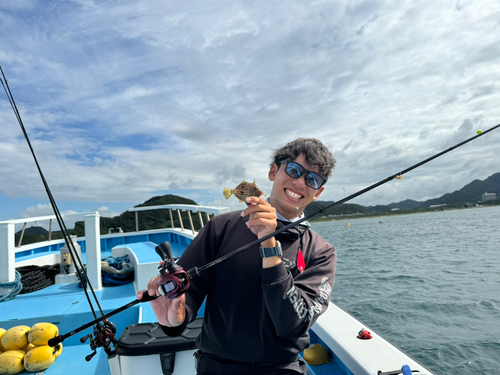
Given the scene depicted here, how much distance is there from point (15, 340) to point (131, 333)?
1553 millimetres

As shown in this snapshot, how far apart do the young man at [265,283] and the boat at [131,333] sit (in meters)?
0.59

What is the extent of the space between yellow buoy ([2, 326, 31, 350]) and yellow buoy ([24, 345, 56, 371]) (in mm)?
141

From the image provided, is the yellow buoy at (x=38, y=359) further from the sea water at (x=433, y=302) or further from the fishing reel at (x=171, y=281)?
the sea water at (x=433, y=302)

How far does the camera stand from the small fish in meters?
1.38

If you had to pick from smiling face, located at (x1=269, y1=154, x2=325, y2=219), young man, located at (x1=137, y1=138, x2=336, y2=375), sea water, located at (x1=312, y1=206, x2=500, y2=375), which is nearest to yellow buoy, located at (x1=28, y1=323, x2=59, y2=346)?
young man, located at (x1=137, y1=138, x2=336, y2=375)

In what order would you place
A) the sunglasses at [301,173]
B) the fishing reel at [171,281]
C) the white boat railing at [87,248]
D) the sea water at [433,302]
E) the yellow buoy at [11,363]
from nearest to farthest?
1. the fishing reel at [171,281]
2. the sunglasses at [301,173]
3. the yellow buoy at [11,363]
4. the white boat railing at [87,248]
5. the sea water at [433,302]

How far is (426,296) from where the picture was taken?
9297mm

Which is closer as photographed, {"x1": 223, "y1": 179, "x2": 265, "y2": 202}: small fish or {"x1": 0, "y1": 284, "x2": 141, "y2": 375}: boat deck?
{"x1": 223, "y1": 179, "x2": 265, "y2": 202}: small fish

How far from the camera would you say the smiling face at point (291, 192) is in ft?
5.12

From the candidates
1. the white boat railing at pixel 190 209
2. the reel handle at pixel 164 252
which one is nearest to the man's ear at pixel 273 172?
the reel handle at pixel 164 252

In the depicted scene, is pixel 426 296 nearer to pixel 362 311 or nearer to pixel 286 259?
pixel 362 311

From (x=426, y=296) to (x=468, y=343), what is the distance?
11.5ft

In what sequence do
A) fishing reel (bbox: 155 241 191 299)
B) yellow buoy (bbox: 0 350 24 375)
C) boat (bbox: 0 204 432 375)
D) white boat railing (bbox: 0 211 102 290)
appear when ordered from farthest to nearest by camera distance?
1. white boat railing (bbox: 0 211 102 290)
2. yellow buoy (bbox: 0 350 24 375)
3. boat (bbox: 0 204 432 375)
4. fishing reel (bbox: 155 241 191 299)

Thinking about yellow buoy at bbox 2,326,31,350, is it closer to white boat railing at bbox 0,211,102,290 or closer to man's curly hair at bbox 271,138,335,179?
white boat railing at bbox 0,211,102,290
